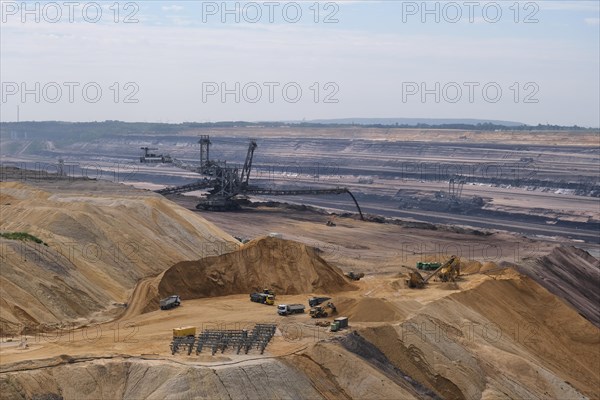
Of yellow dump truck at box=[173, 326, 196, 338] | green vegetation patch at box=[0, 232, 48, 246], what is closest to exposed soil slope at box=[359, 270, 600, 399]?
yellow dump truck at box=[173, 326, 196, 338]

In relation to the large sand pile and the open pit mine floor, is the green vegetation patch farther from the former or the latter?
the open pit mine floor

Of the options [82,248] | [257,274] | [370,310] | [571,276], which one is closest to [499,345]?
[370,310]

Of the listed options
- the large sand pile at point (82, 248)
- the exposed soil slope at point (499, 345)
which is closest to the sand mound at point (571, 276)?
the exposed soil slope at point (499, 345)

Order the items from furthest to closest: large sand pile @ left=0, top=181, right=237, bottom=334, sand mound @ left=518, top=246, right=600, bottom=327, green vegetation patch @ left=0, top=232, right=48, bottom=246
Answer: sand mound @ left=518, top=246, right=600, bottom=327 < green vegetation patch @ left=0, top=232, right=48, bottom=246 < large sand pile @ left=0, top=181, right=237, bottom=334

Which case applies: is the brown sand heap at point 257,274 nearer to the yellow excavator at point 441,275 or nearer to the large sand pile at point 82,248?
the yellow excavator at point 441,275

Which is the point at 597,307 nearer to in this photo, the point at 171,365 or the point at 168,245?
the point at 168,245

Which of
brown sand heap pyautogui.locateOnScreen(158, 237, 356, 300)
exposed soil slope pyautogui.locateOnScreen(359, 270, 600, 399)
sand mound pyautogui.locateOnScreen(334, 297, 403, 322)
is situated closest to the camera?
exposed soil slope pyautogui.locateOnScreen(359, 270, 600, 399)

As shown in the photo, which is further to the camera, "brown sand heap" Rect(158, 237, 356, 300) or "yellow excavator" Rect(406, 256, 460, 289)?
"yellow excavator" Rect(406, 256, 460, 289)
